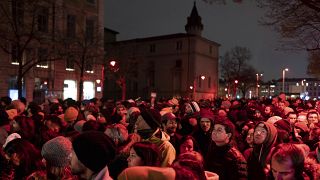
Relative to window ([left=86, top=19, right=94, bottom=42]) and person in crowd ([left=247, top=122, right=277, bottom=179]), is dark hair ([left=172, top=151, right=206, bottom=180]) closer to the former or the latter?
person in crowd ([left=247, top=122, right=277, bottom=179])

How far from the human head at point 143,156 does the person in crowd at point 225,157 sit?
1620mm

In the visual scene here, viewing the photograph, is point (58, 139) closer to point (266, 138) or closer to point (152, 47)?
point (266, 138)

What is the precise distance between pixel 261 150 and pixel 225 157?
742 mm

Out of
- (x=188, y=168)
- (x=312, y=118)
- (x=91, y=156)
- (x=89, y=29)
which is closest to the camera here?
(x=188, y=168)

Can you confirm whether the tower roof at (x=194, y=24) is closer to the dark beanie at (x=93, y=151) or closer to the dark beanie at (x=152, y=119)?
the dark beanie at (x=152, y=119)

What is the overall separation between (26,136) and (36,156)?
2.39 m

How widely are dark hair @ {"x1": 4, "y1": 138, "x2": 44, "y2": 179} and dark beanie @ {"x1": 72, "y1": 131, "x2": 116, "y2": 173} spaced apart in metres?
1.35

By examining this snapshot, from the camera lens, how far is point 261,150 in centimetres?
572

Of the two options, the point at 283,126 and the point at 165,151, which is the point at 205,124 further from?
the point at 165,151

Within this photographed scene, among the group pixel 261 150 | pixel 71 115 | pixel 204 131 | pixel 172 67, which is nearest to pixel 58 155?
pixel 261 150

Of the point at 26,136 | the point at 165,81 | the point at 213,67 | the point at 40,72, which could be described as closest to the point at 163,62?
the point at 165,81

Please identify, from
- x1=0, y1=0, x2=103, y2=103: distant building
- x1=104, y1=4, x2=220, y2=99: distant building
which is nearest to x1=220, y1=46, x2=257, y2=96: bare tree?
x1=104, y1=4, x2=220, y2=99: distant building

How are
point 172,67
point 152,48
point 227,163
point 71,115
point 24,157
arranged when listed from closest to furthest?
point 24,157 < point 227,163 < point 71,115 < point 172,67 < point 152,48

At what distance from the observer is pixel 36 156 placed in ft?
15.5
